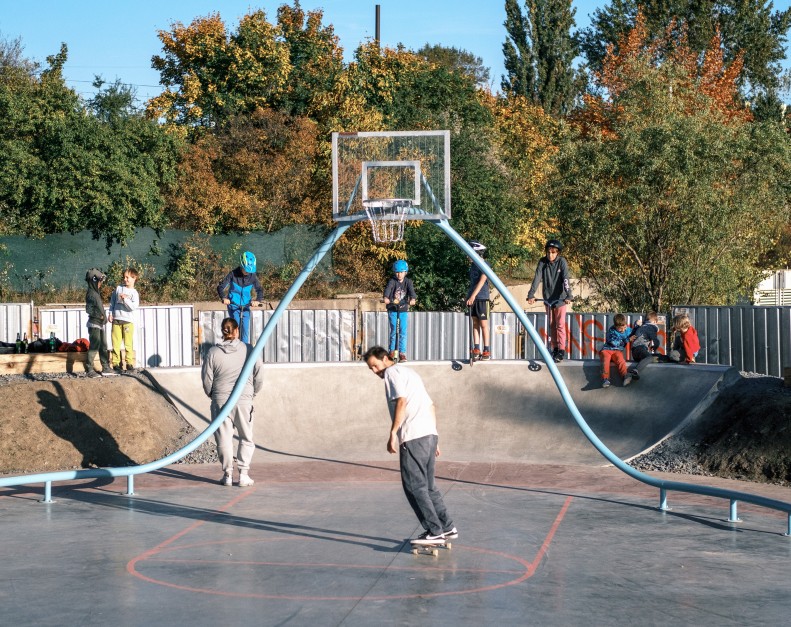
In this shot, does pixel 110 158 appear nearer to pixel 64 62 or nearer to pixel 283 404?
pixel 64 62

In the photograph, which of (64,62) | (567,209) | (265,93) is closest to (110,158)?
(64,62)

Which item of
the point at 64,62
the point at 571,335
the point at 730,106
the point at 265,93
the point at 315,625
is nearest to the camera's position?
the point at 315,625

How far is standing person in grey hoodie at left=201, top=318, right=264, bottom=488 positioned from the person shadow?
7.96ft

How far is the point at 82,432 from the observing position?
587 inches

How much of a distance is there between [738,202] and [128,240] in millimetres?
19046

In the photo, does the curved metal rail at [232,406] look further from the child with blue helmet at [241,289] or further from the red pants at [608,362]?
the child with blue helmet at [241,289]

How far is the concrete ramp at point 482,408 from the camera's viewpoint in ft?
51.4

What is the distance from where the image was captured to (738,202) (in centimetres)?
2633

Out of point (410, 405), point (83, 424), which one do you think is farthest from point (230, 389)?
point (410, 405)

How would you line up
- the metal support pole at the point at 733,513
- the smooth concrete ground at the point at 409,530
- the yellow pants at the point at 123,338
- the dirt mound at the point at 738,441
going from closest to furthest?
Result: the smooth concrete ground at the point at 409,530, the metal support pole at the point at 733,513, the dirt mound at the point at 738,441, the yellow pants at the point at 123,338

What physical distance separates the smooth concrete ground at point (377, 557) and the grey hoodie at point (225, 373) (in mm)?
1214

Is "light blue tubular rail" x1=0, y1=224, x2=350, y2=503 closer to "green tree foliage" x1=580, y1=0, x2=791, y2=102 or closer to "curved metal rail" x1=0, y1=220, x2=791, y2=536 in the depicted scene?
"curved metal rail" x1=0, y1=220, x2=791, y2=536

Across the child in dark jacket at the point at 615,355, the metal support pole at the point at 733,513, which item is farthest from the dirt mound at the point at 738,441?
the metal support pole at the point at 733,513

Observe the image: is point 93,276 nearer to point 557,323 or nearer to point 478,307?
point 478,307
